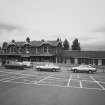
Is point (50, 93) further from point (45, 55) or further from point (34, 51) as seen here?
point (34, 51)

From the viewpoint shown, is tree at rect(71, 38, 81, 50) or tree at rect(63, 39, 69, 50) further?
tree at rect(63, 39, 69, 50)

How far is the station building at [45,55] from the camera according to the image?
3525 centimetres

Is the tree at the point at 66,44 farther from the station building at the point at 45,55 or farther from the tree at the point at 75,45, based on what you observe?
the station building at the point at 45,55

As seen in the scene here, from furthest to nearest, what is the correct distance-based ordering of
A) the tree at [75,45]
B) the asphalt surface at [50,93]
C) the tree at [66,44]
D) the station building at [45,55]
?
the tree at [66,44]
the tree at [75,45]
the station building at [45,55]
the asphalt surface at [50,93]

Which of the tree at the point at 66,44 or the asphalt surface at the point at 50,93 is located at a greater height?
the tree at the point at 66,44

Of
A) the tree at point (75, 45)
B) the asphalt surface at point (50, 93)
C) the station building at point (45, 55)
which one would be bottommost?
the asphalt surface at point (50, 93)

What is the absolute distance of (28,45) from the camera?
38.2 metres

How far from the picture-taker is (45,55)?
1364 inches

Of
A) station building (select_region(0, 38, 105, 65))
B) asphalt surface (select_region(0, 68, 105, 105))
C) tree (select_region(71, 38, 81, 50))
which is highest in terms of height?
tree (select_region(71, 38, 81, 50))

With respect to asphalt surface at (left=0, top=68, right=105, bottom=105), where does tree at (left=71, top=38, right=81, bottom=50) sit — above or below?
above

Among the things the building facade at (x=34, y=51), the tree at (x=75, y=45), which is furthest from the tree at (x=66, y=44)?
the building facade at (x=34, y=51)

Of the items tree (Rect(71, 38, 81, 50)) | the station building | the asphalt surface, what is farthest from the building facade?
tree (Rect(71, 38, 81, 50))

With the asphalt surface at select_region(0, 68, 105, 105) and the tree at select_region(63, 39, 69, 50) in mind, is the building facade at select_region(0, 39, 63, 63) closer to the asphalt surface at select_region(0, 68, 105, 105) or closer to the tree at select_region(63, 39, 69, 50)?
the asphalt surface at select_region(0, 68, 105, 105)

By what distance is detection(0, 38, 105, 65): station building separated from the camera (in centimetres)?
3525
